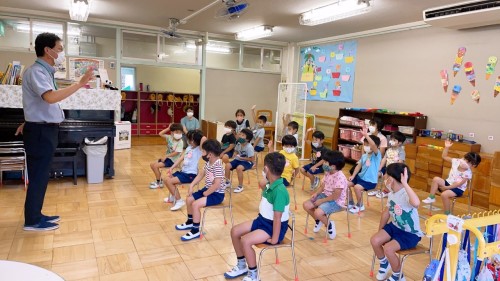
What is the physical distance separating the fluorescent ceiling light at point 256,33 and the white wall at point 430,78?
2.02m

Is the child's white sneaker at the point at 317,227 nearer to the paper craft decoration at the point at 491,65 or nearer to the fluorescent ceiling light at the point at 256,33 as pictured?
the paper craft decoration at the point at 491,65

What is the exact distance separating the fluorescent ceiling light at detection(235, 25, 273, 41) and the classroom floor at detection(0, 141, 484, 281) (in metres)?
4.16

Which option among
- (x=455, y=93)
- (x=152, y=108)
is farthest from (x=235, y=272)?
(x=152, y=108)

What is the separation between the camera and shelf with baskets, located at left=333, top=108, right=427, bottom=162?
6.18 meters

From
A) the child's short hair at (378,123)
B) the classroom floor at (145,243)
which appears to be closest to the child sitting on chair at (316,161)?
the classroom floor at (145,243)

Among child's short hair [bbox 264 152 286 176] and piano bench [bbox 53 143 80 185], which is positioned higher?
child's short hair [bbox 264 152 286 176]

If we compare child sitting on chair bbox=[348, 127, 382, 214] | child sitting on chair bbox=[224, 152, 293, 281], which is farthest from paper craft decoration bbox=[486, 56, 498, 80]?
child sitting on chair bbox=[224, 152, 293, 281]

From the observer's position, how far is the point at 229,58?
9.62 m

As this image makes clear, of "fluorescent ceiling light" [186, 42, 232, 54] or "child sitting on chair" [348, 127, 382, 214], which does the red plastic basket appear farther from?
"fluorescent ceiling light" [186, 42, 232, 54]

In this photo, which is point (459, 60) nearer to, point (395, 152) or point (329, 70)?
point (395, 152)

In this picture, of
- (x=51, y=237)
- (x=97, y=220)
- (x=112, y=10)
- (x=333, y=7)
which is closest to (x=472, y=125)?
(x=333, y=7)

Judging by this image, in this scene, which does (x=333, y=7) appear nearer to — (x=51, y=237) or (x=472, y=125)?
(x=472, y=125)

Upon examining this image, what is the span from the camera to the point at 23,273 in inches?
49.1

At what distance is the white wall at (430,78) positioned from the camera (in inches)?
210
